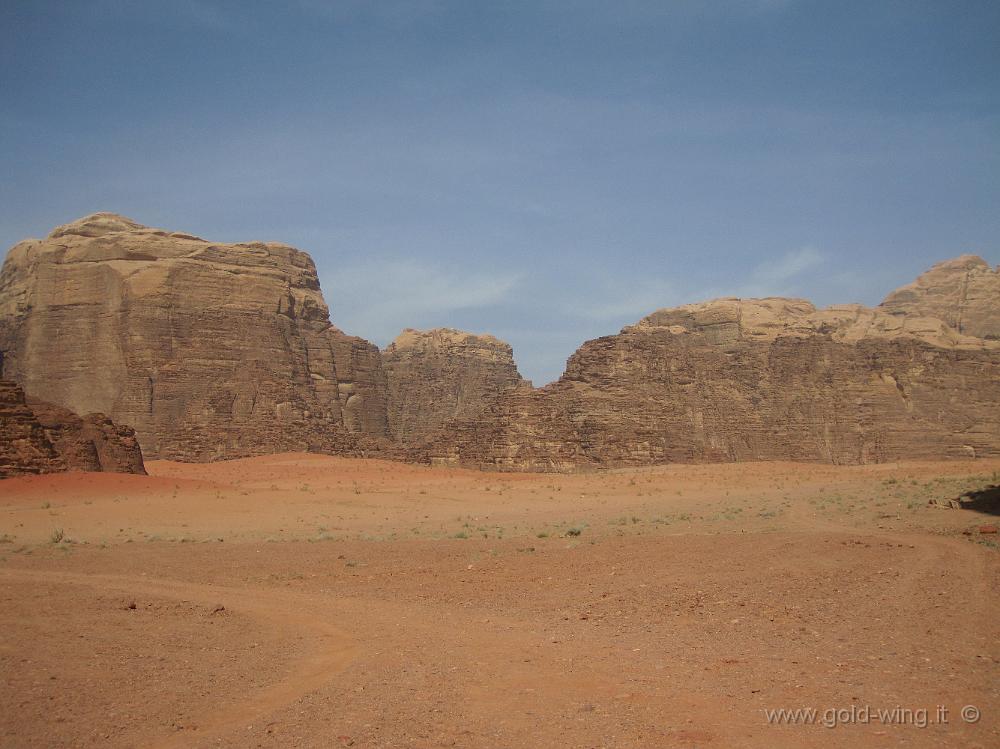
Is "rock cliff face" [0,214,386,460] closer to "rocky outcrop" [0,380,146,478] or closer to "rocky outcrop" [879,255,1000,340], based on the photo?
"rocky outcrop" [0,380,146,478]

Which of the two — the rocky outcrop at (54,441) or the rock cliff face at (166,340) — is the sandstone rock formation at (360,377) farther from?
the rocky outcrop at (54,441)

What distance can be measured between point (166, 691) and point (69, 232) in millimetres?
60359

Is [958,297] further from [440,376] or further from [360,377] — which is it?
[360,377]

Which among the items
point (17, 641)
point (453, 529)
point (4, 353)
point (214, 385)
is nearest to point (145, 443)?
point (214, 385)

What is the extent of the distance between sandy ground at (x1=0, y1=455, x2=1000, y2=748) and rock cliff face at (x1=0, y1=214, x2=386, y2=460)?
34645 mm

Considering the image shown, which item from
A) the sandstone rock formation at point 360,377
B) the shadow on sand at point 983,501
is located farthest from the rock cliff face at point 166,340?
the shadow on sand at point 983,501

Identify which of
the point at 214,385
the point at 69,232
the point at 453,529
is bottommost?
the point at 453,529

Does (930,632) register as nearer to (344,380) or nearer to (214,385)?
(214,385)

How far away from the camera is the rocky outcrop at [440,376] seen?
8644cm

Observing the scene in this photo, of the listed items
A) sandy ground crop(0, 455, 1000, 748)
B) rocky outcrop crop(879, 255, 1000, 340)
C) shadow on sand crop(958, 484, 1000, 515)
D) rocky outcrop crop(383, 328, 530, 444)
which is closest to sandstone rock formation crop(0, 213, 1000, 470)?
rocky outcrop crop(383, 328, 530, 444)

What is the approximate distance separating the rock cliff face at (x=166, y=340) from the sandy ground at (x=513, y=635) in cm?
3464

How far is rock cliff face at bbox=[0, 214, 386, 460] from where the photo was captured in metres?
53.8

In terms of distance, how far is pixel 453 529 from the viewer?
21.2m

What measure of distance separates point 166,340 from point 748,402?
37916 millimetres
